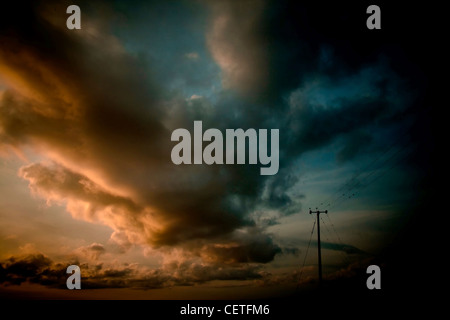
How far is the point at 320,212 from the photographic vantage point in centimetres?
3397
